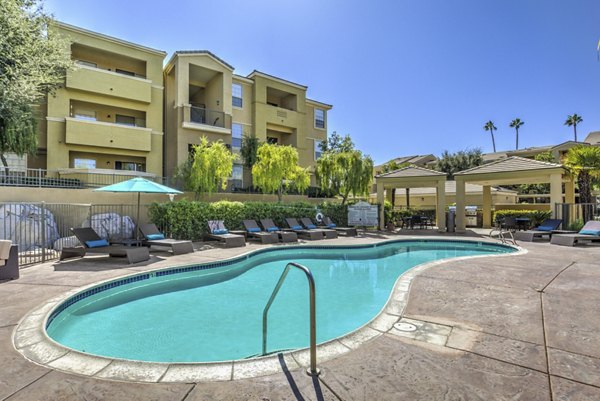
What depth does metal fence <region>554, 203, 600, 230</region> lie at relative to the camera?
15.6 meters

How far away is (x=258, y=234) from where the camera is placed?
1379 centimetres

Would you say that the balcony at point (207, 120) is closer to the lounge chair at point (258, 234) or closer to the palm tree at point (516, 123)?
the lounge chair at point (258, 234)

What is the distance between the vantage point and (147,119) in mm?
21297

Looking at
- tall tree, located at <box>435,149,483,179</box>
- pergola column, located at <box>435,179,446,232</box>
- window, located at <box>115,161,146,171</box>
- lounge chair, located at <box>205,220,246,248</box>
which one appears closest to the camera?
lounge chair, located at <box>205,220,246,248</box>

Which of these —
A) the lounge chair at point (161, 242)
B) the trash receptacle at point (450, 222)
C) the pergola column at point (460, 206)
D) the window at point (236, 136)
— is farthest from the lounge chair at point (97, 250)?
the pergola column at point (460, 206)

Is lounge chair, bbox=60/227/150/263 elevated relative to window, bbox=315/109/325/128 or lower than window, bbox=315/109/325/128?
lower

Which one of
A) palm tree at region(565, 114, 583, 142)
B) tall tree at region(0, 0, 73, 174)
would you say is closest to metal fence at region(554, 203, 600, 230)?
tall tree at region(0, 0, 73, 174)

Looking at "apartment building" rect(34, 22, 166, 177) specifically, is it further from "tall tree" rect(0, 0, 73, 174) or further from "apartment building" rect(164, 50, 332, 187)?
"tall tree" rect(0, 0, 73, 174)

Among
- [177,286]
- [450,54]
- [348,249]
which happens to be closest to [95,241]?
[177,286]

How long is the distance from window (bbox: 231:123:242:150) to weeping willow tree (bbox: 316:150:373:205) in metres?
7.29

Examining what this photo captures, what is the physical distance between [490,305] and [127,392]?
5.11 metres

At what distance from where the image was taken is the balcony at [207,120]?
21458 millimetres

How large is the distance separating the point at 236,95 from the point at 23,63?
14.0 m

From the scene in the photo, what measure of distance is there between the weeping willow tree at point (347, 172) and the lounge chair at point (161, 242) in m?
12.0
